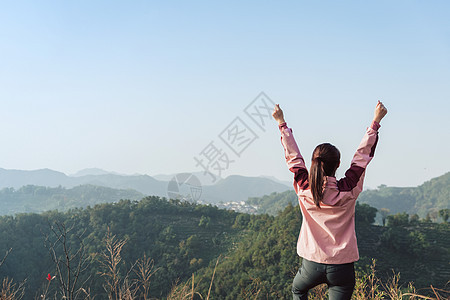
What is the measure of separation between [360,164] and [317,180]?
0.20m

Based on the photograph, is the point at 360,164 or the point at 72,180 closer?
the point at 360,164

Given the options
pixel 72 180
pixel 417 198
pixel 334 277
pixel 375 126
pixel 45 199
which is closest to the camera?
pixel 334 277

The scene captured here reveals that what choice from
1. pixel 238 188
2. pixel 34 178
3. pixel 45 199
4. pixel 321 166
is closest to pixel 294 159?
pixel 321 166

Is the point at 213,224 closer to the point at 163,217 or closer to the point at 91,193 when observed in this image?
the point at 163,217

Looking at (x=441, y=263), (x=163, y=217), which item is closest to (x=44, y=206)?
(x=163, y=217)

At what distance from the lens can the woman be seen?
1.44m

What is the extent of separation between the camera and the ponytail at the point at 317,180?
145 cm

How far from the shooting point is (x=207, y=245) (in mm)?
29203

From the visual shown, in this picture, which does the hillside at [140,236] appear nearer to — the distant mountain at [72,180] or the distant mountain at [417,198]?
the distant mountain at [417,198]

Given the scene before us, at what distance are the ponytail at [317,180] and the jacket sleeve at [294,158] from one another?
0.07 meters

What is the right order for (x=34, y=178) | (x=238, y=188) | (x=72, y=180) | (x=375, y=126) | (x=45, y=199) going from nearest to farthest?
(x=375, y=126), (x=45, y=199), (x=238, y=188), (x=34, y=178), (x=72, y=180)

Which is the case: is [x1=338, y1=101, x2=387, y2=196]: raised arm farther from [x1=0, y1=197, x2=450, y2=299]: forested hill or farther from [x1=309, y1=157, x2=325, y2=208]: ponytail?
[x1=0, y1=197, x2=450, y2=299]: forested hill

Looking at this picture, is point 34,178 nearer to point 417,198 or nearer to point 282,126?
point 417,198

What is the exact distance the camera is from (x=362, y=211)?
83.4 feet
